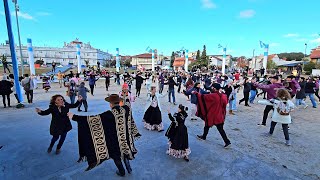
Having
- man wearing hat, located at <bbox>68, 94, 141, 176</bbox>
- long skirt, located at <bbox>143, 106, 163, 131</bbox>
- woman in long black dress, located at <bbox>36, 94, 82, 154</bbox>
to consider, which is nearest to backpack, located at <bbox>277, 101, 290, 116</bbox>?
long skirt, located at <bbox>143, 106, 163, 131</bbox>

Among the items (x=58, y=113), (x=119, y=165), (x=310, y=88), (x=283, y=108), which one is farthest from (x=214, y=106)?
(x=310, y=88)

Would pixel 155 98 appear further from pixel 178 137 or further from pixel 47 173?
pixel 47 173

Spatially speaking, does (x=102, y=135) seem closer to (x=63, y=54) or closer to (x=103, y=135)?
(x=103, y=135)

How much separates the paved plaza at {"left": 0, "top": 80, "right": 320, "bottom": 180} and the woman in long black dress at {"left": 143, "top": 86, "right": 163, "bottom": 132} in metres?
0.26

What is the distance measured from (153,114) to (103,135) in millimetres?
2891

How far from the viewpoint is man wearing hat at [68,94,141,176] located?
3.04 metres

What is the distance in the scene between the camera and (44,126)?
6234mm

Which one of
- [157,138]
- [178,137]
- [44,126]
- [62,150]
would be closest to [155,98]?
[157,138]

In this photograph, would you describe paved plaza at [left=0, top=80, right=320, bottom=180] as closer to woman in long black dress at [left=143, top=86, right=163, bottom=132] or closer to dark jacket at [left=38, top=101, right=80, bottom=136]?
woman in long black dress at [left=143, top=86, right=163, bottom=132]

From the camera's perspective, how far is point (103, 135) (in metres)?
3.10

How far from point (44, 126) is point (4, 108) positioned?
411 cm

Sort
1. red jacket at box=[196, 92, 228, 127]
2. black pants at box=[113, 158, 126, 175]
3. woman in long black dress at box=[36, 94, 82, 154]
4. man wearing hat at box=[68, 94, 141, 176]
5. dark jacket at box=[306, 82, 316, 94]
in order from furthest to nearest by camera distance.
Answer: dark jacket at box=[306, 82, 316, 94] → red jacket at box=[196, 92, 228, 127] → woman in long black dress at box=[36, 94, 82, 154] → black pants at box=[113, 158, 126, 175] → man wearing hat at box=[68, 94, 141, 176]

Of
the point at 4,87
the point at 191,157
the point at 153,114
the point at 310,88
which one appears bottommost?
the point at 191,157

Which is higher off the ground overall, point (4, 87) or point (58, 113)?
point (4, 87)
